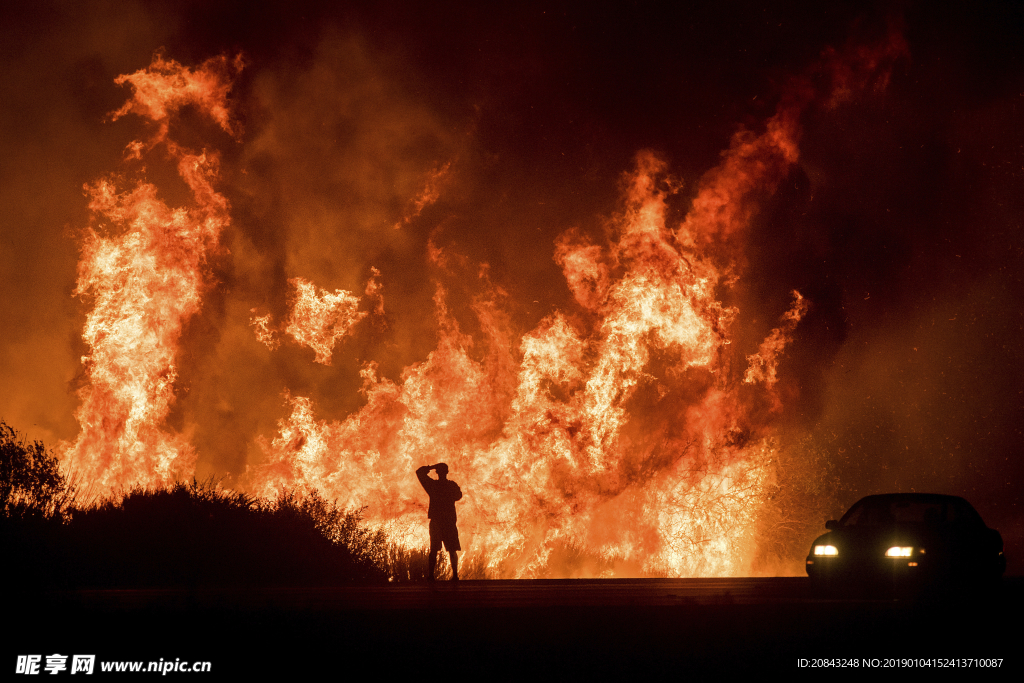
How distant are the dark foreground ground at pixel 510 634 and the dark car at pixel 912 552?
0.42m

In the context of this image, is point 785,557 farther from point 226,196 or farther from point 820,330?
point 226,196

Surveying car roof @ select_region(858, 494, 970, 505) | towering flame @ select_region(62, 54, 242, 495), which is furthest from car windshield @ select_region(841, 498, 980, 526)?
towering flame @ select_region(62, 54, 242, 495)

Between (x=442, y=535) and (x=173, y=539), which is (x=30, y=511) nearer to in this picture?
(x=173, y=539)

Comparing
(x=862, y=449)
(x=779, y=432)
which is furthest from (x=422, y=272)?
(x=862, y=449)

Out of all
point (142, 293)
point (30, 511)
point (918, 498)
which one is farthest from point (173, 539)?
point (142, 293)

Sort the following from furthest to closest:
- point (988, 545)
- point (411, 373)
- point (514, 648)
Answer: point (411, 373), point (988, 545), point (514, 648)

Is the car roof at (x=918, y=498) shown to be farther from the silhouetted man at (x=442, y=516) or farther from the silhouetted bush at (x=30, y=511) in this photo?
the silhouetted bush at (x=30, y=511)

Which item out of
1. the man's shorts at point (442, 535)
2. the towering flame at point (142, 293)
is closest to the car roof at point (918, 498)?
the man's shorts at point (442, 535)

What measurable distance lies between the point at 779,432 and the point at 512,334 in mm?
8854

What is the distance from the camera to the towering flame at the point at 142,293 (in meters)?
23.8

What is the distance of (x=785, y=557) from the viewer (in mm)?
25766

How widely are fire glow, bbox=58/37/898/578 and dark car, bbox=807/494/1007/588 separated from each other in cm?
1357

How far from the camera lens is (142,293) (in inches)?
950

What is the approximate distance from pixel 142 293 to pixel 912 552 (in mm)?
20824
